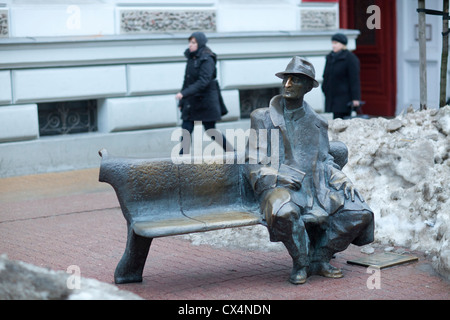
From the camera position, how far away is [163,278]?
6.00 m

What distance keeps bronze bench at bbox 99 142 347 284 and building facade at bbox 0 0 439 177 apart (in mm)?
4994

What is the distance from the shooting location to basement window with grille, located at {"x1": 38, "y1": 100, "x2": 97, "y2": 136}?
1105cm

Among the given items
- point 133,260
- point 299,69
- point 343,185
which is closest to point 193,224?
point 133,260

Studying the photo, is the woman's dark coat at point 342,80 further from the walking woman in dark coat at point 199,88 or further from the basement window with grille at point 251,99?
the basement window with grille at point 251,99

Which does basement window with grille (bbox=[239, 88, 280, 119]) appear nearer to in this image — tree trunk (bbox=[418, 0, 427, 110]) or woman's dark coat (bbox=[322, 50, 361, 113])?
woman's dark coat (bbox=[322, 50, 361, 113])

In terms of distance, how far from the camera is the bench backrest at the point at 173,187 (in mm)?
5738

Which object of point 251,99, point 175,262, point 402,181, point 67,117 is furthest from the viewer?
point 251,99

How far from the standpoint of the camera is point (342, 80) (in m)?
10.9

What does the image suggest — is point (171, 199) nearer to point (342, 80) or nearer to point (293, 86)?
point (293, 86)

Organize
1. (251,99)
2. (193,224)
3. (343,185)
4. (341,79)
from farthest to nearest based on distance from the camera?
(251,99) → (341,79) → (343,185) → (193,224)

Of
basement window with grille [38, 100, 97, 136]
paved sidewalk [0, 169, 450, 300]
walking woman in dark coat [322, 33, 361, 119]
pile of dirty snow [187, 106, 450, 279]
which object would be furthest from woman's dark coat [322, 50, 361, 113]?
paved sidewalk [0, 169, 450, 300]

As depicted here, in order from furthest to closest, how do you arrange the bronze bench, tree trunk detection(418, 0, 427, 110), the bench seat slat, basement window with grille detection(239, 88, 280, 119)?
basement window with grille detection(239, 88, 280, 119), tree trunk detection(418, 0, 427, 110), the bronze bench, the bench seat slat

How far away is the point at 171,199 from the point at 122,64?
573cm

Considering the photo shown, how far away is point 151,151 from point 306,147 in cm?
587
